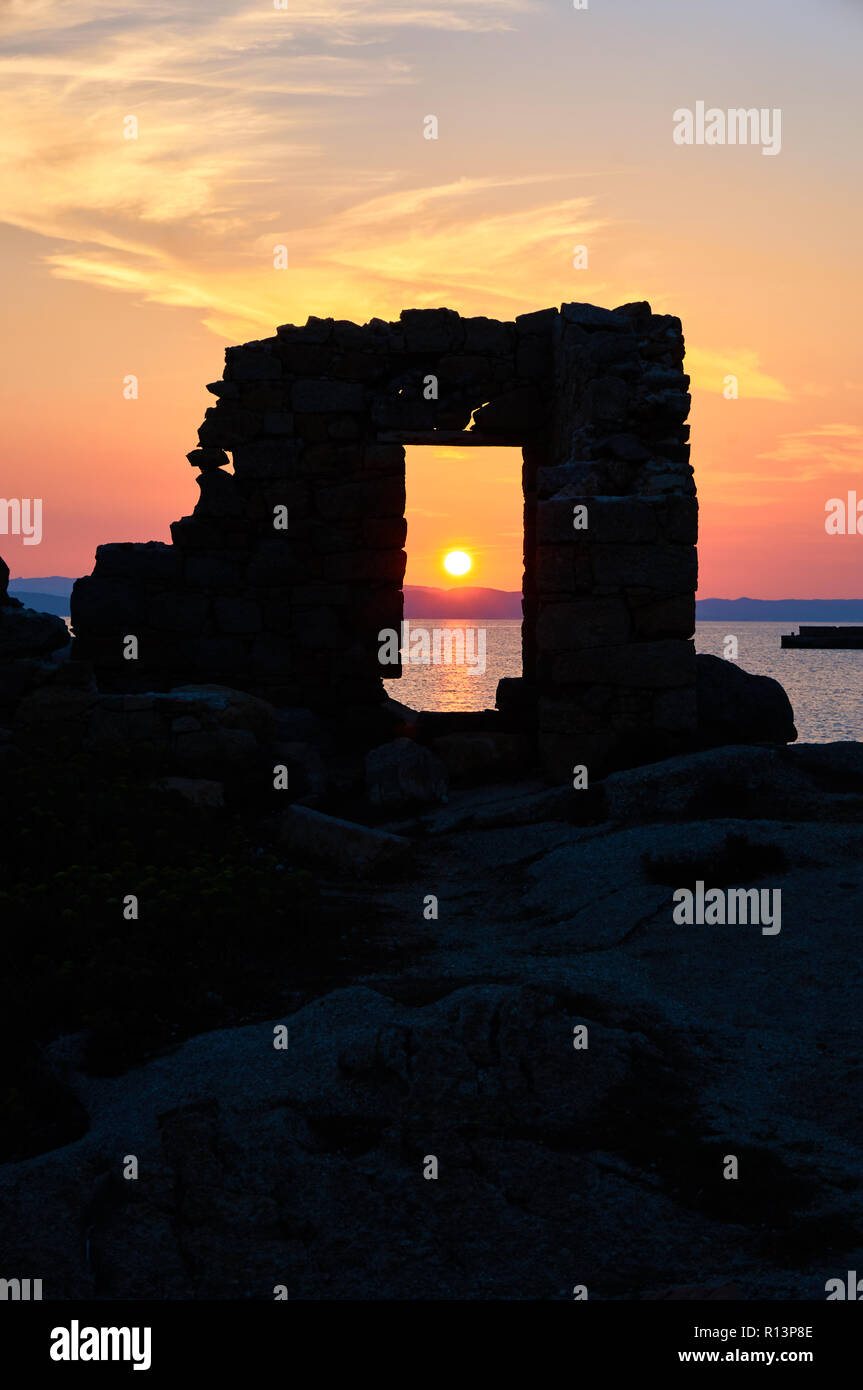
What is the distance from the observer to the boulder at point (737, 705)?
11.4 m

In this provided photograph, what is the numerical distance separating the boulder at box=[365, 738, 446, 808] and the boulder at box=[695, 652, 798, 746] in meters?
2.41

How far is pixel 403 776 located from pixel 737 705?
321 cm

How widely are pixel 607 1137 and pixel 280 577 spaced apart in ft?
30.3

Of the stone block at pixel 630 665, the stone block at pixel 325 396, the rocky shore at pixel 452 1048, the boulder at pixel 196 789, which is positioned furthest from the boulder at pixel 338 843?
the stone block at pixel 325 396

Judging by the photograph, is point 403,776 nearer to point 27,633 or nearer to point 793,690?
point 27,633

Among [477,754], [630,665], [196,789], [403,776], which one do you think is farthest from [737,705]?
[196,789]

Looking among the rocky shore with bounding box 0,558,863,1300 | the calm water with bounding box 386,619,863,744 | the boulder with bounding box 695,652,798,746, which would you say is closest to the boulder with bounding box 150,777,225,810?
the rocky shore with bounding box 0,558,863,1300

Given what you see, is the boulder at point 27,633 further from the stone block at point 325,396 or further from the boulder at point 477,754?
the boulder at point 477,754

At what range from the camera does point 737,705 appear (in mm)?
11516

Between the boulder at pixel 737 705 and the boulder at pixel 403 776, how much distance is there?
2414 millimetres

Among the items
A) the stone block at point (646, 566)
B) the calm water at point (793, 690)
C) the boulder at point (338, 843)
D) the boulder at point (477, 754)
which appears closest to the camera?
the boulder at point (338, 843)

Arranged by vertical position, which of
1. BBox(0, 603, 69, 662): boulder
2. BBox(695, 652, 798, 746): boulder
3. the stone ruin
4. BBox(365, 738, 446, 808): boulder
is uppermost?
the stone ruin

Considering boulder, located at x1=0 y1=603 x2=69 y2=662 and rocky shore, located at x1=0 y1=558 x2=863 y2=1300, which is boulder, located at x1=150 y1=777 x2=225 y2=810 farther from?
boulder, located at x1=0 y1=603 x2=69 y2=662

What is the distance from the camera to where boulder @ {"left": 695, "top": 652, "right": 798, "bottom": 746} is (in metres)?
11.4
